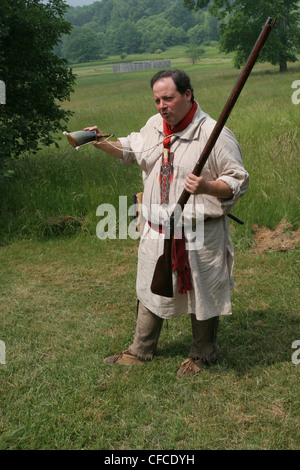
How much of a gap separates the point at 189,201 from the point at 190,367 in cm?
134

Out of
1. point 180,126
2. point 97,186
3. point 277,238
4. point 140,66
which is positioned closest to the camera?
point 180,126

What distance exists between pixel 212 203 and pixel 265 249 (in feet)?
9.73

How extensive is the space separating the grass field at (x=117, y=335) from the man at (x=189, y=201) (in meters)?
0.40

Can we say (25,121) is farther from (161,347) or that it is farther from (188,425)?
(188,425)

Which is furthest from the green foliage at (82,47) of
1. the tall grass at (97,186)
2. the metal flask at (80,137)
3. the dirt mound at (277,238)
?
the metal flask at (80,137)

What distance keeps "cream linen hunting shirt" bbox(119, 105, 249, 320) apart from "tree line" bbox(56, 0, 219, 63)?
100862mm

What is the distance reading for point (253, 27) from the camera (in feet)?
136

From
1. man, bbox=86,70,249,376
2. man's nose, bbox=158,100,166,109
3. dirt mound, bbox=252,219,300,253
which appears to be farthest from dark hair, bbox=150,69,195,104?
dirt mound, bbox=252,219,300,253

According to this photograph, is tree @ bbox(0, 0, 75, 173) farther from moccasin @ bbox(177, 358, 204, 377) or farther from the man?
moccasin @ bbox(177, 358, 204, 377)

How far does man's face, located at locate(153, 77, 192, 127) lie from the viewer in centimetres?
331

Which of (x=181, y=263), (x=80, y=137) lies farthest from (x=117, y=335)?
(x=80, y=137)

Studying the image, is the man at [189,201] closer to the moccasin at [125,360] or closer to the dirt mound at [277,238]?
the moccasin at [125,360]

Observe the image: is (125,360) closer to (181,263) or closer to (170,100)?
(181,263)

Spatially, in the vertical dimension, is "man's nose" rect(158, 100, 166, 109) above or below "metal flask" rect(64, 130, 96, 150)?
above
